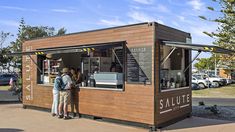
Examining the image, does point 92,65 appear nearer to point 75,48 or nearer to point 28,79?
point 75,48

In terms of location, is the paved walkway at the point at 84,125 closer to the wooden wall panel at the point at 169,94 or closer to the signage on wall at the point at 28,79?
the wooden wall panel at the point at 169,94

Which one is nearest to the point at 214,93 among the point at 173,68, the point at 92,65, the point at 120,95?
the point at 173,68

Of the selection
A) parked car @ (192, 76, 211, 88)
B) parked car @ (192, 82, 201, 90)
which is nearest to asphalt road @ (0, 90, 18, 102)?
parked car @ (192, 82, 201, 90)

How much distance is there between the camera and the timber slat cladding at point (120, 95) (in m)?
9.77

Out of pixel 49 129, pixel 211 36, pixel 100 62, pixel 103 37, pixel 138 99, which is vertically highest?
pixel 211 36

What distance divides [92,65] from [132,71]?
269cm

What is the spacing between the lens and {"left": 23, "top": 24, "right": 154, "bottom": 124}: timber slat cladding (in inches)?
384

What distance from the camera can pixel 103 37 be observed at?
11.2 meters

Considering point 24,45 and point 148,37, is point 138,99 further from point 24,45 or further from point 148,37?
point 24,45

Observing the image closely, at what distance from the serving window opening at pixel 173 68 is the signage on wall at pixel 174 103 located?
37cm

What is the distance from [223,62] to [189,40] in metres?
26.5

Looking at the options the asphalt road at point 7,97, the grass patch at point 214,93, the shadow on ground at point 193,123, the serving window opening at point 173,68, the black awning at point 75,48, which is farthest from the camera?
the grass patch at point 214,93

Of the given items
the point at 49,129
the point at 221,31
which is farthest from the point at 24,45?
the point at 221,31

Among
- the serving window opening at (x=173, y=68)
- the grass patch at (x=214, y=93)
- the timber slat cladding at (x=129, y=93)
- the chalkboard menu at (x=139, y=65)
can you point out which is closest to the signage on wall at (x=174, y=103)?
the timber slat cladding at (x=129, y=93)
